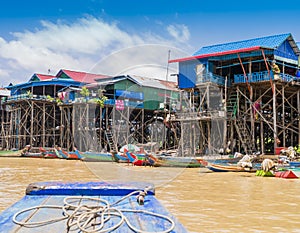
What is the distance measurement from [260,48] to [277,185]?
951 centimetres

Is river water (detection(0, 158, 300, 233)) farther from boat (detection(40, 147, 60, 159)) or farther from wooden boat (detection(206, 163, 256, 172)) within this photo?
boat (detection(40, 147, 60, 159))

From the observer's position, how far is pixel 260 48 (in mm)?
18141

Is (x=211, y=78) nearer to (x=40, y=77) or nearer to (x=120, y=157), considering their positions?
(x=120, y=157)

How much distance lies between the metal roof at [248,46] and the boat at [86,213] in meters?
15.5

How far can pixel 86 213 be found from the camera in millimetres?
Answer: 2586

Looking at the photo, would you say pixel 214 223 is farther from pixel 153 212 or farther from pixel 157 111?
pixel 157 111

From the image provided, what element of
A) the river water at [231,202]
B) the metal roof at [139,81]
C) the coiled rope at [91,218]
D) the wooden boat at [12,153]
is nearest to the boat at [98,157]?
the metal roof at [139,81]

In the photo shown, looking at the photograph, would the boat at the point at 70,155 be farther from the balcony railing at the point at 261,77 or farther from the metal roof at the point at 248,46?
the balcony railing at the point at 261,77

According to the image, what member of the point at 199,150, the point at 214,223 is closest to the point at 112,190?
the point at 214,223

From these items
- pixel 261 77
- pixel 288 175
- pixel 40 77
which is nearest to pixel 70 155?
pixel 40 77

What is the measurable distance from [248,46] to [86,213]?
18.4 meters

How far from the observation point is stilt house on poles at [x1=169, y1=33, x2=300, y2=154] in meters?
18.8

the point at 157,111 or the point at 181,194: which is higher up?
the point at 157,111

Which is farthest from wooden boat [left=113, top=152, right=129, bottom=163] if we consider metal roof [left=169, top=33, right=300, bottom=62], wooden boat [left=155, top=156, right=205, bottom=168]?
metal roof [left=169, top=33, right=300, bottom=62]
